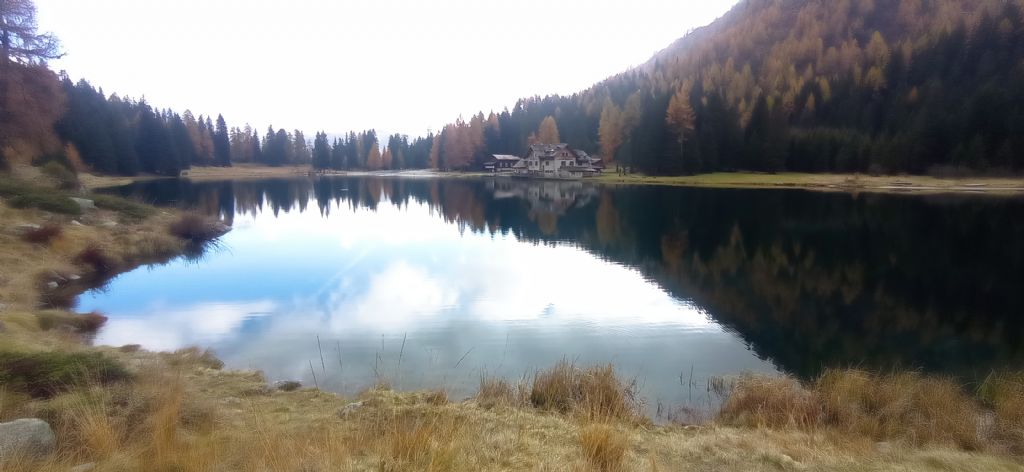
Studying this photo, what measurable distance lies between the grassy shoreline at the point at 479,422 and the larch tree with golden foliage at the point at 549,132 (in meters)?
102

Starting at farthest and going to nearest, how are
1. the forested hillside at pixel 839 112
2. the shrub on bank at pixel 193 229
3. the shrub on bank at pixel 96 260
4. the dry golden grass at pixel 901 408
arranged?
the forested hillside at pixel 839 112
the shrub on bank at pixel 193 229
the shrub on bank at pixel 96 260
the dry golden grass at pixel 901 408

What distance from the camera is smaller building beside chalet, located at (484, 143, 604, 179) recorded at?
9075 centimetres

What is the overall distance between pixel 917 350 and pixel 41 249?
27742 mm

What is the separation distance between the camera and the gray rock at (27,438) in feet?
15.3

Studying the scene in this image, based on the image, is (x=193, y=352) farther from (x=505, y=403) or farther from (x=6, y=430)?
(x=505, y=403)

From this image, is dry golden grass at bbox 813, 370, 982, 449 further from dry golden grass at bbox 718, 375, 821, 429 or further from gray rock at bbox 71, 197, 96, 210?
gray rock at bbox 71, 197, 96, 210

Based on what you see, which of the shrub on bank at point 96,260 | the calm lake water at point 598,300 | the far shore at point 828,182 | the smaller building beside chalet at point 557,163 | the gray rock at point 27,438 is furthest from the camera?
the smaller building beside chalet at point 557,163

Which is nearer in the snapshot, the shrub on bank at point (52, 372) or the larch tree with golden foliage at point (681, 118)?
the shrub on bank at point (52, 372)

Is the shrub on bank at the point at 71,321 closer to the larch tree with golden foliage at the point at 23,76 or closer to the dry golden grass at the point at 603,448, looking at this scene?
the dry golden grass at the point at 603,448

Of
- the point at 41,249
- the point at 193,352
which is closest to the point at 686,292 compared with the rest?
the point at 193,352

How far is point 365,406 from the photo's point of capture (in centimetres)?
762

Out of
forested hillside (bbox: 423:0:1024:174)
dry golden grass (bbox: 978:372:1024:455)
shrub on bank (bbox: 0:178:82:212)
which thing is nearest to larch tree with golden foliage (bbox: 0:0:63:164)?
shrub on bank (bbox: 0:178:82:212)

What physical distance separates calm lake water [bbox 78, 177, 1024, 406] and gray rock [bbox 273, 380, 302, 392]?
576 mm

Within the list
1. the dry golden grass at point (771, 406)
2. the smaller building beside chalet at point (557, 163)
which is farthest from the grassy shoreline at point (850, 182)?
the dry golden grass at point (771, 406)
